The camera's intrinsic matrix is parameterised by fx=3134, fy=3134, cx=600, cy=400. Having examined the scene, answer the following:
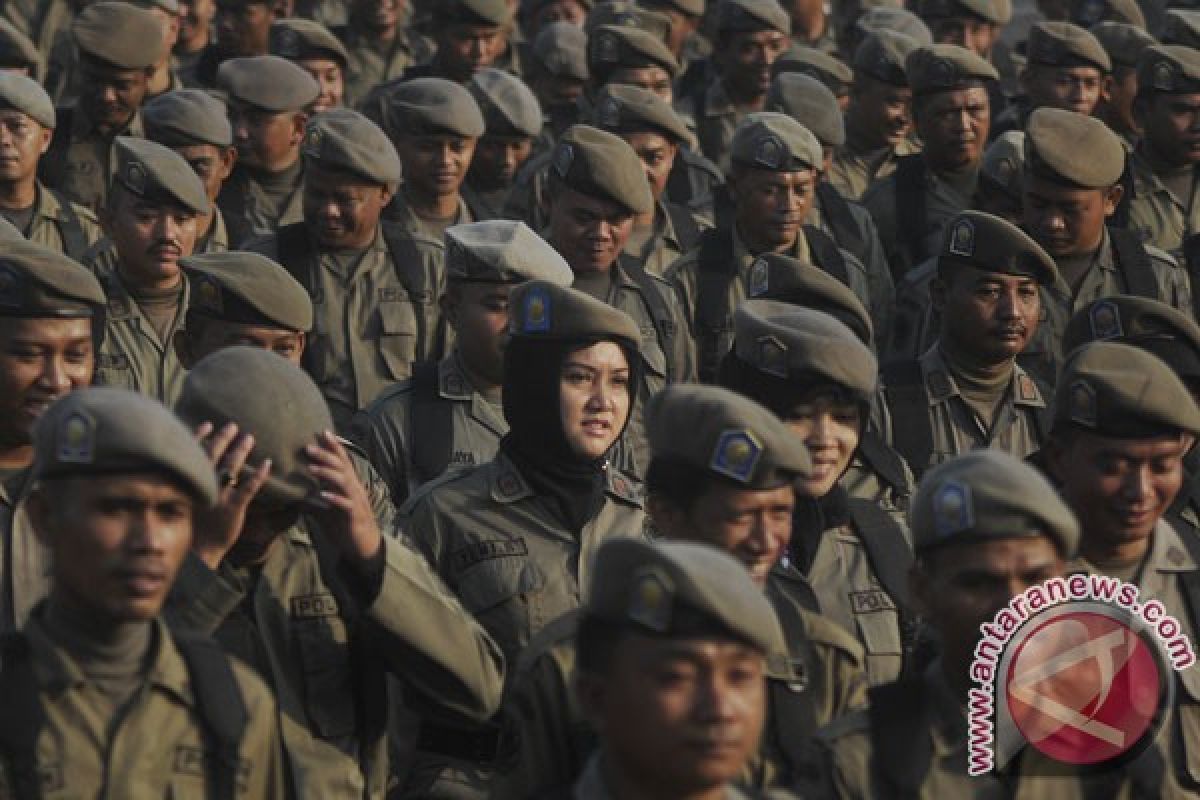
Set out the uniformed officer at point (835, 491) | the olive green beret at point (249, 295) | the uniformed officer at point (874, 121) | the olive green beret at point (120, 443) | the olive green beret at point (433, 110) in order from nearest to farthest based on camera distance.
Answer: the olive green beret at point (120, 443) → the uniformed officer at point (835, 491) → the olive green beret at point (249, 295) → the olive green beret at point (433, 110) → the uniformed officer at point (874, 121)

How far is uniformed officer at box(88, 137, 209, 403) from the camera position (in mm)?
12180

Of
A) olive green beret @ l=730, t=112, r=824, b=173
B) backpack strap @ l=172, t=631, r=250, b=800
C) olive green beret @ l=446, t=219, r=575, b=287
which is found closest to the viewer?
backpack strap @ l=172, t=631, r=250, b=800

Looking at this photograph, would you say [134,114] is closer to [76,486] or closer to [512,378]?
[512,378]

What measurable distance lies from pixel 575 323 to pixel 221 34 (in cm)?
1055

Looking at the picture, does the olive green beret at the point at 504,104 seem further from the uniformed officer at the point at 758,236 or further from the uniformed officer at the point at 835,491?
the uniformed officer at the point at 835,491

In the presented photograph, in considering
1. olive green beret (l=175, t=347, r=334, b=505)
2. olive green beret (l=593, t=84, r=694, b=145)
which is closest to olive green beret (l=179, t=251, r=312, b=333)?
olive green beret (l=175, t=347, r=334, b=505)

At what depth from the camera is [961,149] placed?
53.6 feet

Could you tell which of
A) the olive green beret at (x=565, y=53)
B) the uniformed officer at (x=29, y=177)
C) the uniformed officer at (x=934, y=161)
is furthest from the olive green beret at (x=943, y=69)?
the uniformed officer at (x=29, y=177)

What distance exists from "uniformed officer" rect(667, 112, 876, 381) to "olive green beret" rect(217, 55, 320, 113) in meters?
2.46

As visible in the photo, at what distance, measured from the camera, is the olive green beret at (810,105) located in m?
16.6

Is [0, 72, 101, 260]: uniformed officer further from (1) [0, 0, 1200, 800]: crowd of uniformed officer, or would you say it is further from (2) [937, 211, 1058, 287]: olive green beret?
(2) [937, 211, 1058, 287]: olive green beret

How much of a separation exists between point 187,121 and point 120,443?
779cm

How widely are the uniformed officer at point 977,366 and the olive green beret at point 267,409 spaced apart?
151 inches

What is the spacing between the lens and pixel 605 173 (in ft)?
43.1
